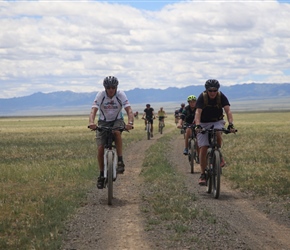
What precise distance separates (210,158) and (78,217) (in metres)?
3.76

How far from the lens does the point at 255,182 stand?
13945mm

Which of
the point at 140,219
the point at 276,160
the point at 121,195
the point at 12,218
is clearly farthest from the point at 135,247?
the point at 276,160

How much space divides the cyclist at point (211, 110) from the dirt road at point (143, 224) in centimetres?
137

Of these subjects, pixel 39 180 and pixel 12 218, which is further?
pixel 39 180

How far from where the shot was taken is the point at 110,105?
1154 cm

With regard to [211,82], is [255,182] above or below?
below

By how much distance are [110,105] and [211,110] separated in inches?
93.7

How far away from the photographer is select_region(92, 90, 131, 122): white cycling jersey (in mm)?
11492

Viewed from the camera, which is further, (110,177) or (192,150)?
(192,150)

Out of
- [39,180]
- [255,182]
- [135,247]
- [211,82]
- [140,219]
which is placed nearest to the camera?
[135,247]

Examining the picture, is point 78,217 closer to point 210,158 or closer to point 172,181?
point 210,158

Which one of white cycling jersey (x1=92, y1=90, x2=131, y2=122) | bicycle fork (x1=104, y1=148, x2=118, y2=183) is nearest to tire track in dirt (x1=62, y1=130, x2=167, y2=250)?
bicycle fork (x1=104, y1=148, x2=118, y2=183)

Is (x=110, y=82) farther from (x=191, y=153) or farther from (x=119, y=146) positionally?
(x=191, y=153)

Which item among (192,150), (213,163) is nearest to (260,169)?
(192,150)
